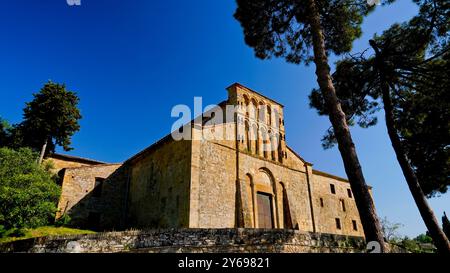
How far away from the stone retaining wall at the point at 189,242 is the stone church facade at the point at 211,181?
20.6 ft

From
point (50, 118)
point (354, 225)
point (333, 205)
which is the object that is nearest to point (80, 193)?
point (50, 118)

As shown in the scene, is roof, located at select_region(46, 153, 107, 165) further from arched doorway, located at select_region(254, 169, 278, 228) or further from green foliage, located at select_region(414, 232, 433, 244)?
green foliage, located at select_region(414, 232, 433, 244)

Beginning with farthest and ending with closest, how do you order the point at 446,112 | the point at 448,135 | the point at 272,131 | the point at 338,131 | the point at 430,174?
the point at 272,131 → the point at 430,174 → the point at 448,135 → the point at 446,112 → the point at 338,131

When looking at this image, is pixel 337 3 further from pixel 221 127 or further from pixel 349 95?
pixel 221 127

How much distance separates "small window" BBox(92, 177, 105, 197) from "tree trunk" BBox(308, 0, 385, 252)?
2117 cm

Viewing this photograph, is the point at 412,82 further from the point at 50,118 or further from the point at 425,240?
the point at 425,240

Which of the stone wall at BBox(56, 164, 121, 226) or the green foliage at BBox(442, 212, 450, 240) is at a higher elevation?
the stone wall at BBox(56, 164, 121, 226)

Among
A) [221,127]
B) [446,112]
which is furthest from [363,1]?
[221,127]

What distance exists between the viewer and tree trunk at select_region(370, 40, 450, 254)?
9.97 metres

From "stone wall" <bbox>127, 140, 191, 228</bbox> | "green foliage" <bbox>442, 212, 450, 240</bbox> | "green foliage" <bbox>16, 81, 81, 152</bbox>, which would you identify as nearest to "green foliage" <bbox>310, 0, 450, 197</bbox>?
"green foliage" <bbox>442, 212, 450, 240</bbox>

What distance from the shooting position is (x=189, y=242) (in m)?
8.89

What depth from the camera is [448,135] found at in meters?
14.3

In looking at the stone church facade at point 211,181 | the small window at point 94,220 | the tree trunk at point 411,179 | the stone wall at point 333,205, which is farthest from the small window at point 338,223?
the small window at point 94,220

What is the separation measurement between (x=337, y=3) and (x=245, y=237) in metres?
10.6
